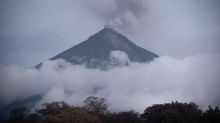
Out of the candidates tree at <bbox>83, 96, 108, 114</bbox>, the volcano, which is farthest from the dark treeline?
the volcano

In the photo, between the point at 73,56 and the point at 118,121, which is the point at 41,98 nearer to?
the point at 73,56

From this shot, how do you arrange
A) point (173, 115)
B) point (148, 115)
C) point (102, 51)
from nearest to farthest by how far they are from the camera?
point (173, 115) → point (148, 115) → point (102, 51)

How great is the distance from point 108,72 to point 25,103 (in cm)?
4261

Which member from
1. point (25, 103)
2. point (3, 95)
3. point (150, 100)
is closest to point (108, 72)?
point (150, 100)

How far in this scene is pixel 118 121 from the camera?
36.5 meters

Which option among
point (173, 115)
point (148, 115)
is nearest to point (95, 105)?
point (148, 115)

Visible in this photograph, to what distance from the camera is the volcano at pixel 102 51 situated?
5694 inches

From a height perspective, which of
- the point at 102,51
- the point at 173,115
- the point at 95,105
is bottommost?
the point at 173,115

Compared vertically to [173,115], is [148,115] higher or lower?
higher

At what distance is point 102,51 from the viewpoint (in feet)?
475

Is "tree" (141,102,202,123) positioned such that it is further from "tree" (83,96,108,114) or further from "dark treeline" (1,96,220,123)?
"tree" (83,96,108,114)

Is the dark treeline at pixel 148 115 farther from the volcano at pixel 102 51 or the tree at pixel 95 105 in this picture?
the volcano at pixel 102 51

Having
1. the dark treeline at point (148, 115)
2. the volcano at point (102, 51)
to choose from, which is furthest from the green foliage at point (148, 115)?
the volcano at point (102, 51)

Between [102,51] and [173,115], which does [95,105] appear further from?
[102,51]
